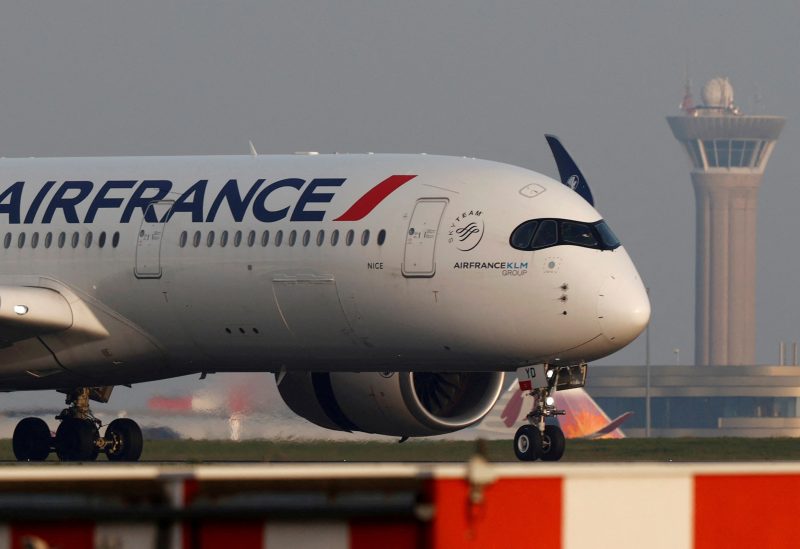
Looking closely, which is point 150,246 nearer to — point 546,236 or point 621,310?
point 546,236

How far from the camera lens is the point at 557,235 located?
2494 centimetres

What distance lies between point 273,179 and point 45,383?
15.7 ft

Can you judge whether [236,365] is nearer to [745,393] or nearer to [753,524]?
[753,524]

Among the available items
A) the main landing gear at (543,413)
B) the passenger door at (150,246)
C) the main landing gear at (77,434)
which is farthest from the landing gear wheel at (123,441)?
the main landing gear at (543,413)

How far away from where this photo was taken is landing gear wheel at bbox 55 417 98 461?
29.5 metres

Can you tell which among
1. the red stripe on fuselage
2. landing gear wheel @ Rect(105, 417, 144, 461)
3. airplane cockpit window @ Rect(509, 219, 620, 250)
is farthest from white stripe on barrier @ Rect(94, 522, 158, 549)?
landing gear wheel @ Rect(105, 417, 144, 461)

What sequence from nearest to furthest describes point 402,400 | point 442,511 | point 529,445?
point 442,511, point 529,445, point 402,400

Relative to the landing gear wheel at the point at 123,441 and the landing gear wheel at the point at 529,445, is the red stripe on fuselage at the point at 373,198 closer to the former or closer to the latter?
the landing gear wheel at the point at 529,445

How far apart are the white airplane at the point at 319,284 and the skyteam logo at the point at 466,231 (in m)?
0.02

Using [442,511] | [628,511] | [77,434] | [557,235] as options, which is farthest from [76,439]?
[442,511]

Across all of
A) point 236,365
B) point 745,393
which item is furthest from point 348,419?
point 745,393

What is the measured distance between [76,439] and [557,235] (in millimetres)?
9039

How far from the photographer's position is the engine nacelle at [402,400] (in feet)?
90.0

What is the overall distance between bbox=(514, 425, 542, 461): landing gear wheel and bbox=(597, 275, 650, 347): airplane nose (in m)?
1.58
